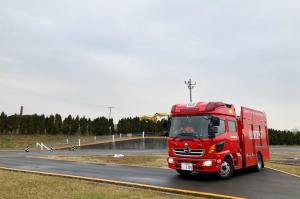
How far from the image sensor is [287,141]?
71.5 metres

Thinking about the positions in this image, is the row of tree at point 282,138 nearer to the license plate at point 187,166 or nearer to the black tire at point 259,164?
the black tire at point 259,164

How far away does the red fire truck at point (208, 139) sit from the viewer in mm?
13211

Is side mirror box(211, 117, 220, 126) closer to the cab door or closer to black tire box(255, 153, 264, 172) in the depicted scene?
the cab door

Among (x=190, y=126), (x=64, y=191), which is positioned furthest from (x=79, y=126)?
(x=64, y=191)

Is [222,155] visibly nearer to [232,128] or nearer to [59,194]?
[232,128]

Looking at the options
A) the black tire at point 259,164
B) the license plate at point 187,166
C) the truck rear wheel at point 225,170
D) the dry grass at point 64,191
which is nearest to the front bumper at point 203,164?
the license plate at point 187,166

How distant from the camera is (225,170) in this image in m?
14.0

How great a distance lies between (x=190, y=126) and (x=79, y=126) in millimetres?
51616

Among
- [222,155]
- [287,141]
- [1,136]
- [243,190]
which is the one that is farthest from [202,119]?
[287,141]

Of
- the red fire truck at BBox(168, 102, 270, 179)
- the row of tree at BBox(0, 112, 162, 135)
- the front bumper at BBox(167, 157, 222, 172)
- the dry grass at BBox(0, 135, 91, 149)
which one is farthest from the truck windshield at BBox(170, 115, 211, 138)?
the row of tree at BBox(0, 112, 162, 135)

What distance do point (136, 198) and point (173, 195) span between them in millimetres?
1323

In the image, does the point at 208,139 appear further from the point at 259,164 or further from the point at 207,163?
the point at 259,164

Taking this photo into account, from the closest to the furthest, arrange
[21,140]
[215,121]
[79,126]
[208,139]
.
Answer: [208,139]
[215,121]
[21,140]
[79,126]

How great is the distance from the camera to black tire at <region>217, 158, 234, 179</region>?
13.9 metres
